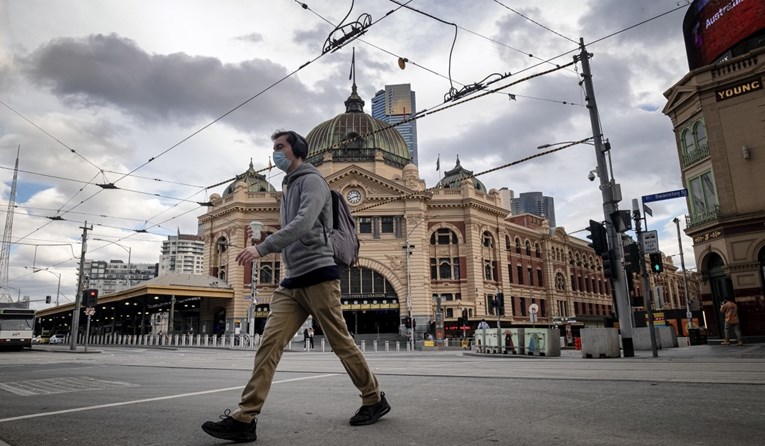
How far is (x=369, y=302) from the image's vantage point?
4941 cm

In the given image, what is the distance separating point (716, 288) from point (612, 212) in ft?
43.4

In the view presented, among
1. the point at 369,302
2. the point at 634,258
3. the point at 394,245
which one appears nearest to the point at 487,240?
the point at 394,245

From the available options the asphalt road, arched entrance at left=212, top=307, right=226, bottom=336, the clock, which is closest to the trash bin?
the asphalt road

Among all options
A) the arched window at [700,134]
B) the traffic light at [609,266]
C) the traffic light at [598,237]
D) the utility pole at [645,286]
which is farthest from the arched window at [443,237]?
the traffic light at [598,237]

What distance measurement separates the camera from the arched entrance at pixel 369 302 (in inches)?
1935

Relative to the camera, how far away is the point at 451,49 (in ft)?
50.1

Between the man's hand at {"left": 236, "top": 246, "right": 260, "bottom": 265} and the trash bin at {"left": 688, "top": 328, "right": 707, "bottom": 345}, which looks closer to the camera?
the man's hand at {"left": 236, "top": 246, "right": 260, "bottom": 265}

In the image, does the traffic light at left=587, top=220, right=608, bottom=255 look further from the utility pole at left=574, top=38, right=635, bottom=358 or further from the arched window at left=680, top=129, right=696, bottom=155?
the arched window at left=680, top=129, right=696, bottom=155

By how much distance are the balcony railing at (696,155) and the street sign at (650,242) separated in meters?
11.0

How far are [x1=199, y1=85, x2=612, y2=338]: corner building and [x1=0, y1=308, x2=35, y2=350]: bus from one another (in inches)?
734

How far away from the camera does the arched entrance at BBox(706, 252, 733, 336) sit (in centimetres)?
2422

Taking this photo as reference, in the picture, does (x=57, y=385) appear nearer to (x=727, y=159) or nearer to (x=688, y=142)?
(x=727, y=159)

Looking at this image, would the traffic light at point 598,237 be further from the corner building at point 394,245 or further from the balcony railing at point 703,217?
the corner building at point 394,245

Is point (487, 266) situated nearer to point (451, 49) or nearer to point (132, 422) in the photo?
point (451, 49)
